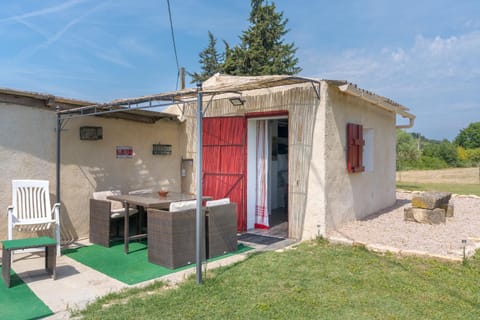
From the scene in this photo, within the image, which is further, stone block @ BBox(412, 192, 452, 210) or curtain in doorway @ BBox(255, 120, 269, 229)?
stone block @ BBox(412, 192, 452, 210)

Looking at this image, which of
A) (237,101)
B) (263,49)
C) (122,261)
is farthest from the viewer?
(263,49)

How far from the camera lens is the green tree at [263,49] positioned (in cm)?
1862

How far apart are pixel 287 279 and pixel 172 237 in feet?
5.33

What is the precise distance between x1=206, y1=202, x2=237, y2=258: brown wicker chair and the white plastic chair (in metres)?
2.34

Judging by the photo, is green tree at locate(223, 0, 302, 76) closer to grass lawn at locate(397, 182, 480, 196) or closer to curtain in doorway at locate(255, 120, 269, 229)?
grass lawn at locate(397, 182, 480, 196)

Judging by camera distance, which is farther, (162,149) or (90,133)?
(162,149)

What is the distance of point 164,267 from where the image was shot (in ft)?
14.8

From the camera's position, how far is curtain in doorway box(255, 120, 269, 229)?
22.5 ft

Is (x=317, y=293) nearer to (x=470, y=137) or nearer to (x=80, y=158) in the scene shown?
(x=80, y=158)

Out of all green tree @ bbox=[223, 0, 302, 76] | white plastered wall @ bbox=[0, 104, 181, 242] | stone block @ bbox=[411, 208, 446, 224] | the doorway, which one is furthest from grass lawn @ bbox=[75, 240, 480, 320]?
green tree @ bbox=[223, 0, 302, 76]

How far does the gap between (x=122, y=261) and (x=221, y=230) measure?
1531 mm

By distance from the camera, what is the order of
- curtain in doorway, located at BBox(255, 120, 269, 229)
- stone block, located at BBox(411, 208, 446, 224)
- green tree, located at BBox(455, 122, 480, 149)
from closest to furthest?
curtain in doorway, located at BBox(255, 120, 269, 229)
stone block, located at BBox(411, 208, 446, 224)
green tree, located at BBox(455, 122, 480, 149)

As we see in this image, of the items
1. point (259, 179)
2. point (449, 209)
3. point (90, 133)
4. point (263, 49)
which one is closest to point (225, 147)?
point (259, 179)

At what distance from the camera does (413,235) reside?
6.09 meters
